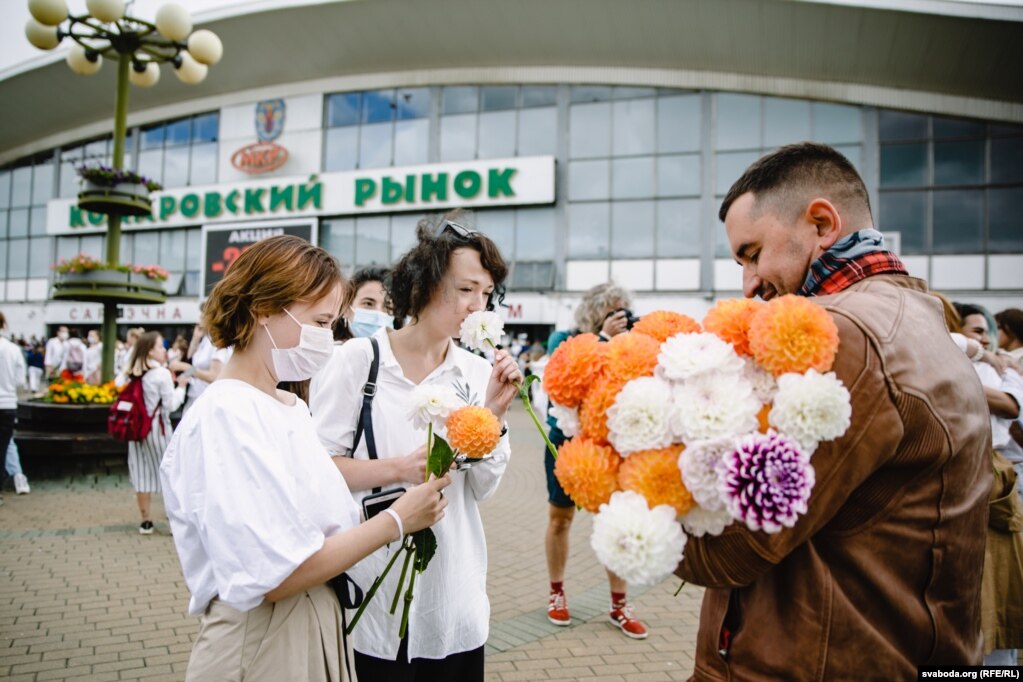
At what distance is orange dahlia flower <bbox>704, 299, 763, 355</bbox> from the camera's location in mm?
1208

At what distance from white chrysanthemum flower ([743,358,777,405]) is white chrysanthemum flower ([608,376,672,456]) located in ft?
0.54

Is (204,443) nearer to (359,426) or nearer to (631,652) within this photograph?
(359,426)

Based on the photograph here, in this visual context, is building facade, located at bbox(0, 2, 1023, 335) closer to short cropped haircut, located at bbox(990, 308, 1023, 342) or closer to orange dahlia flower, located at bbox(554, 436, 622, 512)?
short cropped haircut, located at bbox(990, 308, 1023, 342)

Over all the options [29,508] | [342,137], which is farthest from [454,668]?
[342,137]

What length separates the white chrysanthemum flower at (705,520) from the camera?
1116 mm

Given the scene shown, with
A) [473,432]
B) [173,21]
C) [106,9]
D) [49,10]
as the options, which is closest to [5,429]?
[49,10]

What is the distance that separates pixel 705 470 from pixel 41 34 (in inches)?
456

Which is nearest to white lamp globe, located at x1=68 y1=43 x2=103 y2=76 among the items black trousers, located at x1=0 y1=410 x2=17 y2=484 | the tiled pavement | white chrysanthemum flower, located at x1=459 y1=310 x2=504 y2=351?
black trousers, located at x1=0 y1=410 x2=17 y2=484

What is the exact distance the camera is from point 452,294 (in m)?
2.41

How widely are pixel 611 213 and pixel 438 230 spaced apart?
71.5ft

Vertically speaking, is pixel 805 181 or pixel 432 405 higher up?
pixel 805 181

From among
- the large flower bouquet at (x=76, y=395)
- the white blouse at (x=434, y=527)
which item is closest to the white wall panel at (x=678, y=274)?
the large flower bouquet at (x=76, y=395)

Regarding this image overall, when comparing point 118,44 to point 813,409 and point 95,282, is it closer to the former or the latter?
point 95,282

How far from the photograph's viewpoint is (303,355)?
1.86 m
